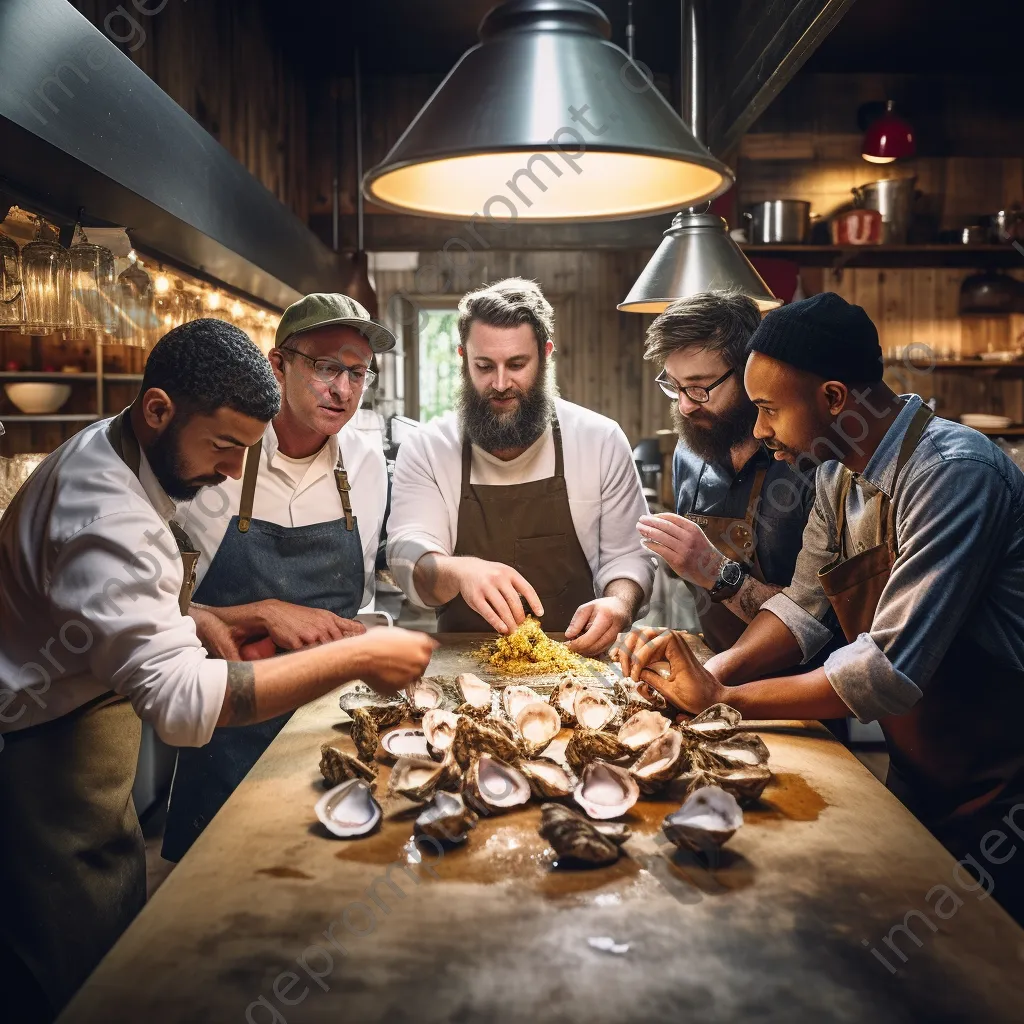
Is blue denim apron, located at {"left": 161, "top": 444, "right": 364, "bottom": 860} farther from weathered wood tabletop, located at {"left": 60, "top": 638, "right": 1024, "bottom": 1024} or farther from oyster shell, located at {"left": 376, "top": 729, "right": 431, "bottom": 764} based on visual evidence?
weathered wood tabletop, located at {"left": 60, "top": 638, "right": 1024, "bottom": 1024}

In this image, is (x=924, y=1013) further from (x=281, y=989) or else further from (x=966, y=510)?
(x=966, y=510)

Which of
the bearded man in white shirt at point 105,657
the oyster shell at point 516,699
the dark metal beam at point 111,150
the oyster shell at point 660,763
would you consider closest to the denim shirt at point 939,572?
the oyster shell at point 660,763

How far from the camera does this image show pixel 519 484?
3.08 metres

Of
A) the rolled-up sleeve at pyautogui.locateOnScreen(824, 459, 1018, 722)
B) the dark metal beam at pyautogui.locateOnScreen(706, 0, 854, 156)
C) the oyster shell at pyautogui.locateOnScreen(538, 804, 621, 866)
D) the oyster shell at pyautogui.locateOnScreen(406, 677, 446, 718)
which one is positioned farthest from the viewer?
the dark metal beam at pyautogui.locateOnScreen(706, 0, 854, 156)

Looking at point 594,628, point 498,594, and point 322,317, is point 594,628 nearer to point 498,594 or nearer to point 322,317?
point 498,594

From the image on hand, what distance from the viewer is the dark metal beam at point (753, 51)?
124 inches

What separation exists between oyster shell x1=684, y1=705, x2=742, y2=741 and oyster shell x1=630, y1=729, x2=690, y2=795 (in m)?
0.16

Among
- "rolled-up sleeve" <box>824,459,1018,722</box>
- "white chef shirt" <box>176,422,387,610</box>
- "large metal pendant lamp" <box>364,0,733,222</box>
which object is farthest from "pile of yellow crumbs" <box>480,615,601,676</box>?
"large metal pendant lamp" <box>364,0,733,222</box>

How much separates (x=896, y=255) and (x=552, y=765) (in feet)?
19.8

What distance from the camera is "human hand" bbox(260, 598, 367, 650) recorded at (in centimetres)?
231

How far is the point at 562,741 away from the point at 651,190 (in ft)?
3.71

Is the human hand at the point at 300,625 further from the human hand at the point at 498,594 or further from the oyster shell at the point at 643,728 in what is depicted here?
the oyster shell at the point at 643,728

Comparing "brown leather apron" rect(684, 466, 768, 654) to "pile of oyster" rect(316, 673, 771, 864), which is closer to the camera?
"pile of oyster" rect(316, 673, 771, 864)

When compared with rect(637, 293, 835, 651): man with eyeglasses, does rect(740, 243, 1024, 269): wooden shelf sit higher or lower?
higher
